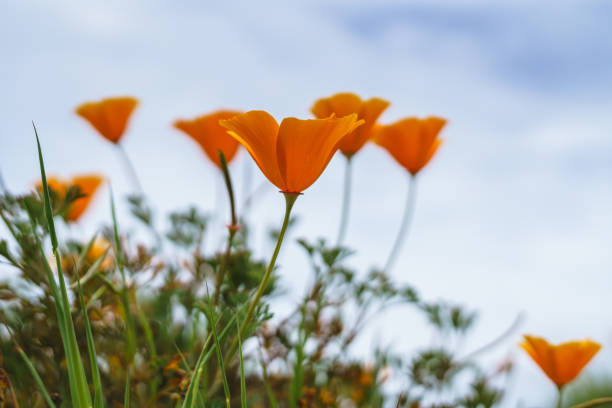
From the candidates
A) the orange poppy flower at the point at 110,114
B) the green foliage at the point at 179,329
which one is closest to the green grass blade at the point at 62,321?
the green foliage at the point at 179,329

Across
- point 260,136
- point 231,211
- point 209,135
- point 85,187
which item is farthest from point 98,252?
point 260,136

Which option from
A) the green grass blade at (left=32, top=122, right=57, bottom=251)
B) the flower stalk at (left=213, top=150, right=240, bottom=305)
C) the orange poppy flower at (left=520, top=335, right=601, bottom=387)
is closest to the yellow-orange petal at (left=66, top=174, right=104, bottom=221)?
the flower stalk at (left=213, top=150, right=240, bottom=305)

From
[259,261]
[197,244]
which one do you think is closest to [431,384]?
[259,261]

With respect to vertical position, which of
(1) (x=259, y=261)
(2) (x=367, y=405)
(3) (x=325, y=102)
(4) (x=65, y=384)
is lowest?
(2) (x=367, y=405)

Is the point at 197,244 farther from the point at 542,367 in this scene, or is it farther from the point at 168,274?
the point at 542,367

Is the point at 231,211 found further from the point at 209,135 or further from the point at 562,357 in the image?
the point at 562,357
